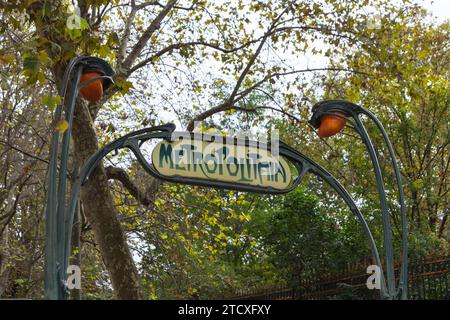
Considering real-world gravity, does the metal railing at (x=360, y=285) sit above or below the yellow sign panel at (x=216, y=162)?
below

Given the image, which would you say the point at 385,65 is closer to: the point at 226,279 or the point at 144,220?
the point at 144,220

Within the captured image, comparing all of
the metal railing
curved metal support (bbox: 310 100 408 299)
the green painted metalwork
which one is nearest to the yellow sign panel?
the green painted metalwork

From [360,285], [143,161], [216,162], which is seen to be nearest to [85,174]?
[143,161]

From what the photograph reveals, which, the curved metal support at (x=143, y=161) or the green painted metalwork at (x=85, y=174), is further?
the curved metal support at (x=143, y=161)

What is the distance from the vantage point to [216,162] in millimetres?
5934

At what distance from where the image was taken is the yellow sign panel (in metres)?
5.84

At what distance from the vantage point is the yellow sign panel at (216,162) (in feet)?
19.2

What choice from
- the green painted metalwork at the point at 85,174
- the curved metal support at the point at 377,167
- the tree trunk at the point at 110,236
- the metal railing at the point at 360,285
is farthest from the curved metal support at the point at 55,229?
the metal railing at the point at 360,285

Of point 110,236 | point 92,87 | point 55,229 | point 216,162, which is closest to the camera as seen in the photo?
point 55,229

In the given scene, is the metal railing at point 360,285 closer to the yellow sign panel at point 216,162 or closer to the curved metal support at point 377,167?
the curved metal support at point 377,167

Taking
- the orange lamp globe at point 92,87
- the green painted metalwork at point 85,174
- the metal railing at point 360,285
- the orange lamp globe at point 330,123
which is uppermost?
the orange lamp globe at point 92,87

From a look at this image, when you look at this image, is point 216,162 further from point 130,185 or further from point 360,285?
point 360,285

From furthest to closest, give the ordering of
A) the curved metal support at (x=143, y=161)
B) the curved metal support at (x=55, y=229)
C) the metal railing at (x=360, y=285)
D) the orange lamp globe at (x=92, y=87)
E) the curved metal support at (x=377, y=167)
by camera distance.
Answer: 1. the metal railing at (x=360, y=285)
2. the curved metal support at (x=377, y=167)
3. the orange lamp globe at (x=92, y=87)
4. the curved metal support at (x=143, y=161)
5. the curved metal support at (x=55, y=229)
